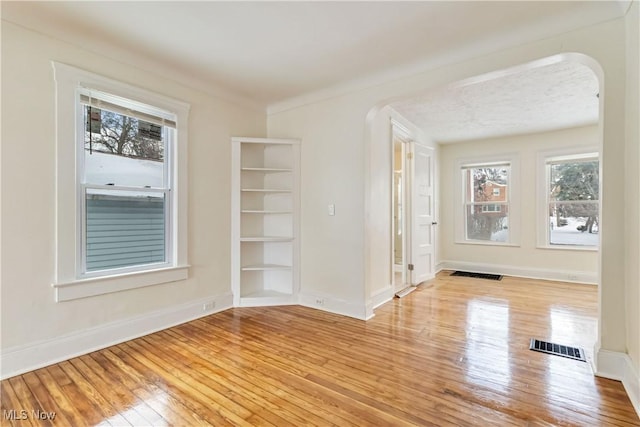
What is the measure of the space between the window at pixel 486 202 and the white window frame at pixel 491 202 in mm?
39

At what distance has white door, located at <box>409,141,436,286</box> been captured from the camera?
4.70 m

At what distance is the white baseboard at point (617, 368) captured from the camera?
1867 mm

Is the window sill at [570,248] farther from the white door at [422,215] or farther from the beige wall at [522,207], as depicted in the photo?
the white door at [422,215]

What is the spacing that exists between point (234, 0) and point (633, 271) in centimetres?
314

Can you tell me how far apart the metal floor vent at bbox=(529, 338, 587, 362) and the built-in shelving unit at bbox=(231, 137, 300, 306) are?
2507mm

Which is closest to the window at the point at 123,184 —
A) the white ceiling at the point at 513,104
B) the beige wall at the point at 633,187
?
the white ceiling at the point at 513,104

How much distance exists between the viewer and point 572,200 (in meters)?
4.93

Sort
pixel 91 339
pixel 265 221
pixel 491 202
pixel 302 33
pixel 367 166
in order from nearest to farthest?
pixel 302 33 < pixel 91 339 < pixel 367 166 < pixel 265 221 < pixel 491 202

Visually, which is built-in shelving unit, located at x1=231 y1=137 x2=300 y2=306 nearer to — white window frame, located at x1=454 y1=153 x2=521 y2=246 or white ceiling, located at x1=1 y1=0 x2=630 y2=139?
white ceiling, located at x1=1 y1=0 x2=630 y2=139

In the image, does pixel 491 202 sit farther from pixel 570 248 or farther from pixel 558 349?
pixel 558 349

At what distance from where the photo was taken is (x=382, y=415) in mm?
1685

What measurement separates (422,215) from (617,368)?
314cm

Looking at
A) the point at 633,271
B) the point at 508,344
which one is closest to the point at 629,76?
the point at 633,271

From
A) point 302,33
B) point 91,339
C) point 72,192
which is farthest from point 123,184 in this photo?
point 302,33
